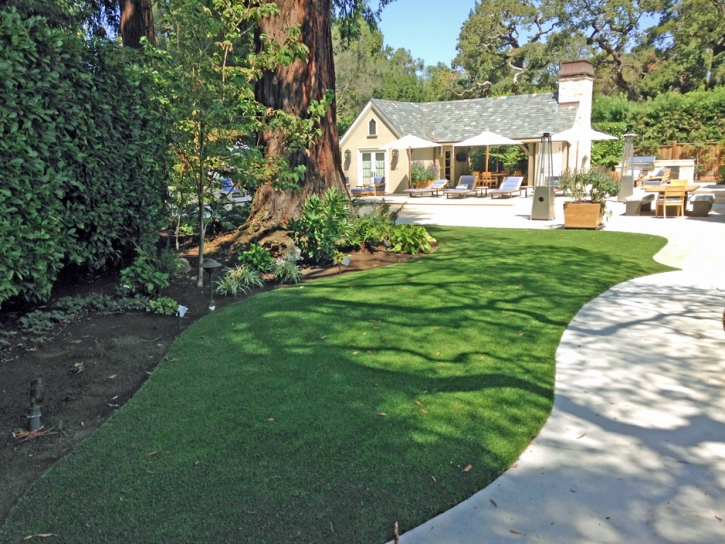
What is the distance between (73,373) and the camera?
4930mm

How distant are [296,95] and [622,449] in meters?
8.41

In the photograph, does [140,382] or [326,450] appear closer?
[326,450]

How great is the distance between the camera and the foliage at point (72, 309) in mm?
5777

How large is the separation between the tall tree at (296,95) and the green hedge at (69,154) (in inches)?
117

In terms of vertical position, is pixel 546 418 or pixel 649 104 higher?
pixel 649 104

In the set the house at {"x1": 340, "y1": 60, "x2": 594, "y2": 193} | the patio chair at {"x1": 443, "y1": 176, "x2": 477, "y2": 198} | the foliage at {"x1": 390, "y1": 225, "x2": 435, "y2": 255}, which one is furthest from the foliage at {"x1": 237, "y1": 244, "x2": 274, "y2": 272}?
the house at {"x1": 340, "y1": 60, "x2": 594, "y2": 193}

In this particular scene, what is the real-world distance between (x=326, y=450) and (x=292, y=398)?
32.7 inches

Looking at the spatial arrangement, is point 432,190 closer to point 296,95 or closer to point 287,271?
point 296,95

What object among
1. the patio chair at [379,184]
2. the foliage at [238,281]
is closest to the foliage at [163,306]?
the foliage at [238,281]

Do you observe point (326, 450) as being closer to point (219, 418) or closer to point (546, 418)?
point (219, 418)

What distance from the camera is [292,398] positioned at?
14.6ft

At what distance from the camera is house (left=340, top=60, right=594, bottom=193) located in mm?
29422

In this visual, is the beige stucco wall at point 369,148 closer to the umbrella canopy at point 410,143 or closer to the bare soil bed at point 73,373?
the umbrella canopy at point 410,143

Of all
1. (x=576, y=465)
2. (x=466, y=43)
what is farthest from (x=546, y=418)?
(x=466, y=43)
